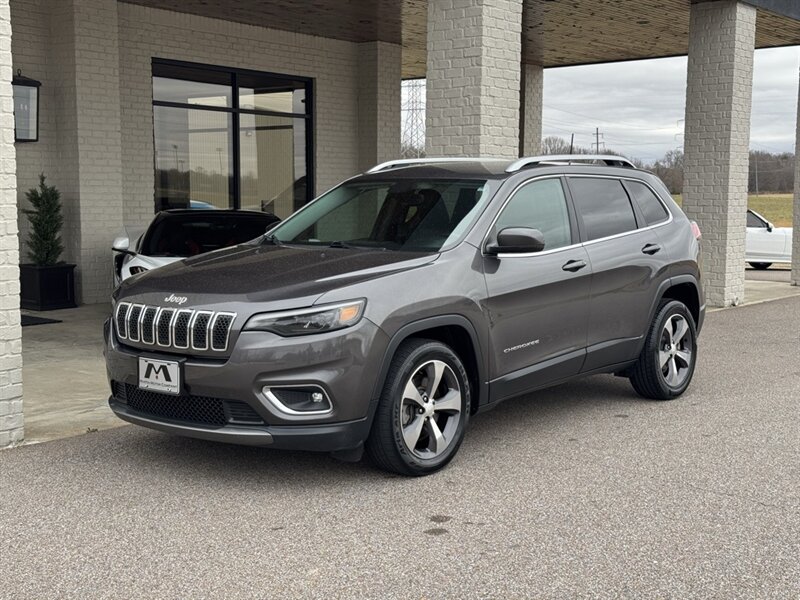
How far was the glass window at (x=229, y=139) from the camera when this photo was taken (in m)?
15.0

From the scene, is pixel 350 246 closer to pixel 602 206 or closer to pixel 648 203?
pixel 602 206

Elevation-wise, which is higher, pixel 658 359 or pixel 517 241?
pixel 517 241

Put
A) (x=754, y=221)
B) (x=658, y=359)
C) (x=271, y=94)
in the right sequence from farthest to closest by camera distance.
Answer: (x=754, y=221) → (x=271, y=94) → (x=658, y=359)

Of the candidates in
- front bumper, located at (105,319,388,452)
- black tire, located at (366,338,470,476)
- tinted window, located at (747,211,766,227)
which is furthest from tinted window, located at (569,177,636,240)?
tinted window, located at (747,211,766,227)

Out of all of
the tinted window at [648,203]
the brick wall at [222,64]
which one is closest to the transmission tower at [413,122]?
the brick wall at [222,64]

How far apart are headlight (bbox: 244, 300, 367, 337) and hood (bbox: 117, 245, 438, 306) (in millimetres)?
89

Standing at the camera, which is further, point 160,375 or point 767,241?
point 767,241

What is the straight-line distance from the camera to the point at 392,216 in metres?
6.16

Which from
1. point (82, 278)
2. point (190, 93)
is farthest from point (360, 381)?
point (190, 93)

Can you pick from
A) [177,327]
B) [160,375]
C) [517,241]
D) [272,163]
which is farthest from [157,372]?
[272,163]

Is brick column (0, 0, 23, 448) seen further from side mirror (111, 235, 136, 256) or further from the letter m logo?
side mirror (111, 235, 136, 256)

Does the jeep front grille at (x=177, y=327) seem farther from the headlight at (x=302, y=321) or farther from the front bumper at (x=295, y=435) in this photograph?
the front bumper at (x=295, y=435)

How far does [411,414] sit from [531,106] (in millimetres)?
17572

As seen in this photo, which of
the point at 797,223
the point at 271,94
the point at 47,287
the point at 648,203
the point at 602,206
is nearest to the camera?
the point at 602,206
